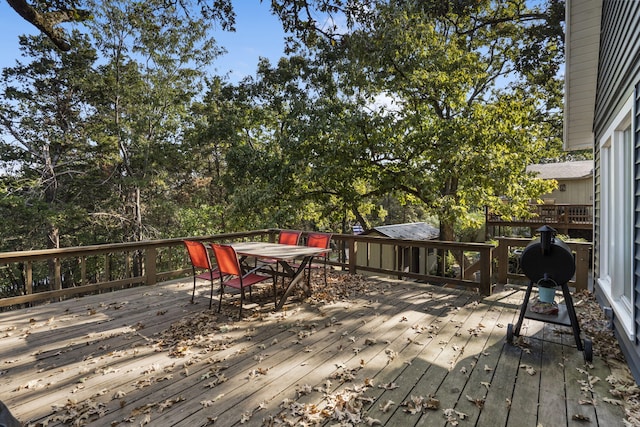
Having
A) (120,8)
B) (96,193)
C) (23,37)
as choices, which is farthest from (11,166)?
(120,8)

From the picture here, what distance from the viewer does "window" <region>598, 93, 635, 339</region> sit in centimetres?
304

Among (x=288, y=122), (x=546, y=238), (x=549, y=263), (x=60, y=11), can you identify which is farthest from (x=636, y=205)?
(x=288, y=122)

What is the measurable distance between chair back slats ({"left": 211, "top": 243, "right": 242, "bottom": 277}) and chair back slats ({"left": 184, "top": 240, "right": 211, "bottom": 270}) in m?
0.26

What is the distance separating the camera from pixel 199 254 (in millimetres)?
4637

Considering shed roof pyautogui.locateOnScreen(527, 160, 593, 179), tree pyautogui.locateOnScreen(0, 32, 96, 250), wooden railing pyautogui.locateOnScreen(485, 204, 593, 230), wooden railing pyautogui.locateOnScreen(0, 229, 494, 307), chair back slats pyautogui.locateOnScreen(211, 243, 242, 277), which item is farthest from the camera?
shed roof pyautogui.locateOnScreen(527, 160, 593, 179)

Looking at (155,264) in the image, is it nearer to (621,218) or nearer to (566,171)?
(621,218)

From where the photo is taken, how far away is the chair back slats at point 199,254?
4480 millimetres

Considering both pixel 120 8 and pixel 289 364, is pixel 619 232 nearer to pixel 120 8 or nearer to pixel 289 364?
pixel 289 364

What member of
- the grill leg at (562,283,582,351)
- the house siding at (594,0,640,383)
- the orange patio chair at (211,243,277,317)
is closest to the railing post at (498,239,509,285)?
the house siding at (594,0,640,383)

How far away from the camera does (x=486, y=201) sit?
9.14 meters

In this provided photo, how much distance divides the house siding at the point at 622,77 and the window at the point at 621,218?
0.50 feet

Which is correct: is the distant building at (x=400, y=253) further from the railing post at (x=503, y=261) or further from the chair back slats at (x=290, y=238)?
the railing post at (x=503, y=261)

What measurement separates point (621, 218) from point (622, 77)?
4.43 ft

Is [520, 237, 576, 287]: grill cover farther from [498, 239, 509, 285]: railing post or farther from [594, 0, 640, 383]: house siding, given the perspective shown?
[498, 239, 509, 285]: railing post
